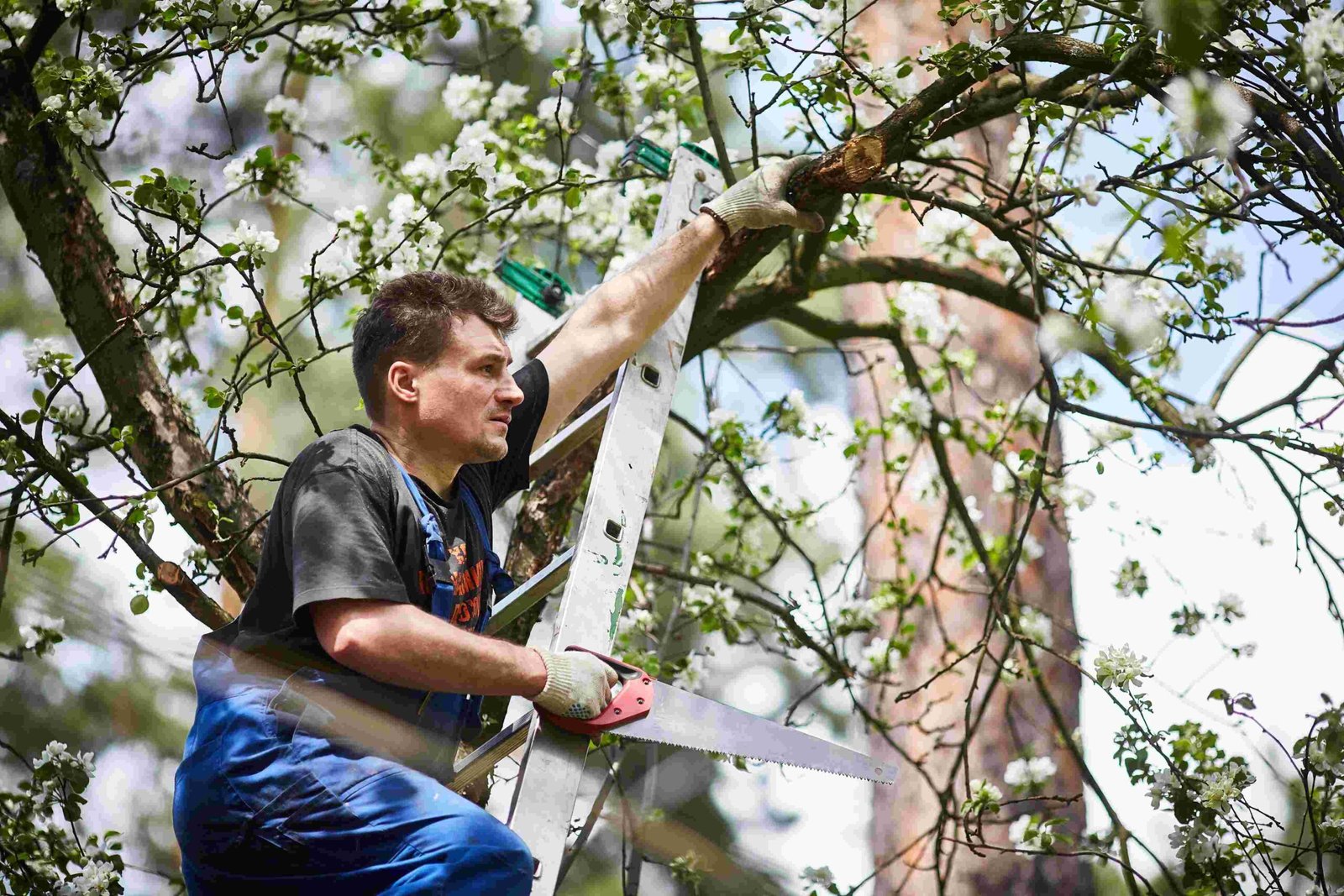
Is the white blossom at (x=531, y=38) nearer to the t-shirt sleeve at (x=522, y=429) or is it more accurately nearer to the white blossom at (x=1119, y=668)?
the t-shirt sleeve at (x=522, y=429)

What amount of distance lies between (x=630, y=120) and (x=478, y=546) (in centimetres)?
313

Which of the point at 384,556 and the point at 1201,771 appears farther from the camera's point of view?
the point at 1201,771

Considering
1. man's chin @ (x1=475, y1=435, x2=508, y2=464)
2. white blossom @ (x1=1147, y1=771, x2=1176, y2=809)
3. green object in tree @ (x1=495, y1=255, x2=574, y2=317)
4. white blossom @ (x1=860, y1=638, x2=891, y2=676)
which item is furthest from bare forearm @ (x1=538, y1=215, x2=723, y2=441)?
white blossom @ (x1=860, y1=638, x2=891, y2=676)

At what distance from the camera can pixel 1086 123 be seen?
300cm

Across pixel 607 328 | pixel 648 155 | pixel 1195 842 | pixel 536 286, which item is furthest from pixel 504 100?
pixel 1195 842

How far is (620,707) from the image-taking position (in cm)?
214

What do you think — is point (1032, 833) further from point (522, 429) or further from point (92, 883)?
point (92, 883)

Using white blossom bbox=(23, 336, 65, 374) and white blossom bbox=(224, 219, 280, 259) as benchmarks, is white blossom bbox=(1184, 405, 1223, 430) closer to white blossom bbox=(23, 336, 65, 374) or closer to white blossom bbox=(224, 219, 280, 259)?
white blossom bbox=(224, 219, 280, 259)

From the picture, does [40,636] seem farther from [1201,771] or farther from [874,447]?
[874,447]

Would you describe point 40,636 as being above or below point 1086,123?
below

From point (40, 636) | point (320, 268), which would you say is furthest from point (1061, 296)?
point (40, 636)

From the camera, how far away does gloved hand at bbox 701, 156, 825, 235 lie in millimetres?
2828

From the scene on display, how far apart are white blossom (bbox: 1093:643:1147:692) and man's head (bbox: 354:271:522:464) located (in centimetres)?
136

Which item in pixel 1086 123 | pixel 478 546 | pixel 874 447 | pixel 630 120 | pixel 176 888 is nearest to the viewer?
pixel 478 546
